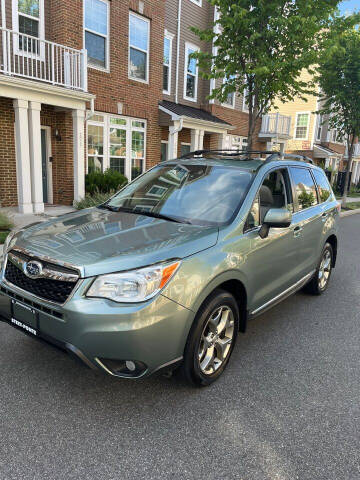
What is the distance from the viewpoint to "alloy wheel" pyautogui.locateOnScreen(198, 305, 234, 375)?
9.80ft

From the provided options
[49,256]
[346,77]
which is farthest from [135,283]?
[346,77]

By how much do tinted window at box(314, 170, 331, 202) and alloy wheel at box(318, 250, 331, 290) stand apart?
80 cm

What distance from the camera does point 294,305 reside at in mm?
5023

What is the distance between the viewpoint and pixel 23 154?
952 cm

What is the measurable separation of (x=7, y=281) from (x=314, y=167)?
13.4 feet

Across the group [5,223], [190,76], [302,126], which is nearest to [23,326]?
[5,223]

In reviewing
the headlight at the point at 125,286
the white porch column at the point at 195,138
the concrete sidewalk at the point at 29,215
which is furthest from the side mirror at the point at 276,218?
the white porch column at the point at 195,138

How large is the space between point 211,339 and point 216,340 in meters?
0.07

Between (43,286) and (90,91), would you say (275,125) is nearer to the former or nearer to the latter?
(90,91)

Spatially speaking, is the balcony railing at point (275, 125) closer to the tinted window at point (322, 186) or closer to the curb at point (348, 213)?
the curb at point (348, 213)

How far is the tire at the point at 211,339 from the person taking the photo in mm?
2768

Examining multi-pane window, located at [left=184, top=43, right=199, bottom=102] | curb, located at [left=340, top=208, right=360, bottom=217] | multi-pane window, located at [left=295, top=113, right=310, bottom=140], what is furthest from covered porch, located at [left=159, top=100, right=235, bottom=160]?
multi-pane window, located at [left=295, top=113, right=310, bottom=140]

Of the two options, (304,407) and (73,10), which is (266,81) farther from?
(304,407)

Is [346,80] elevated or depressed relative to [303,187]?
elevated
